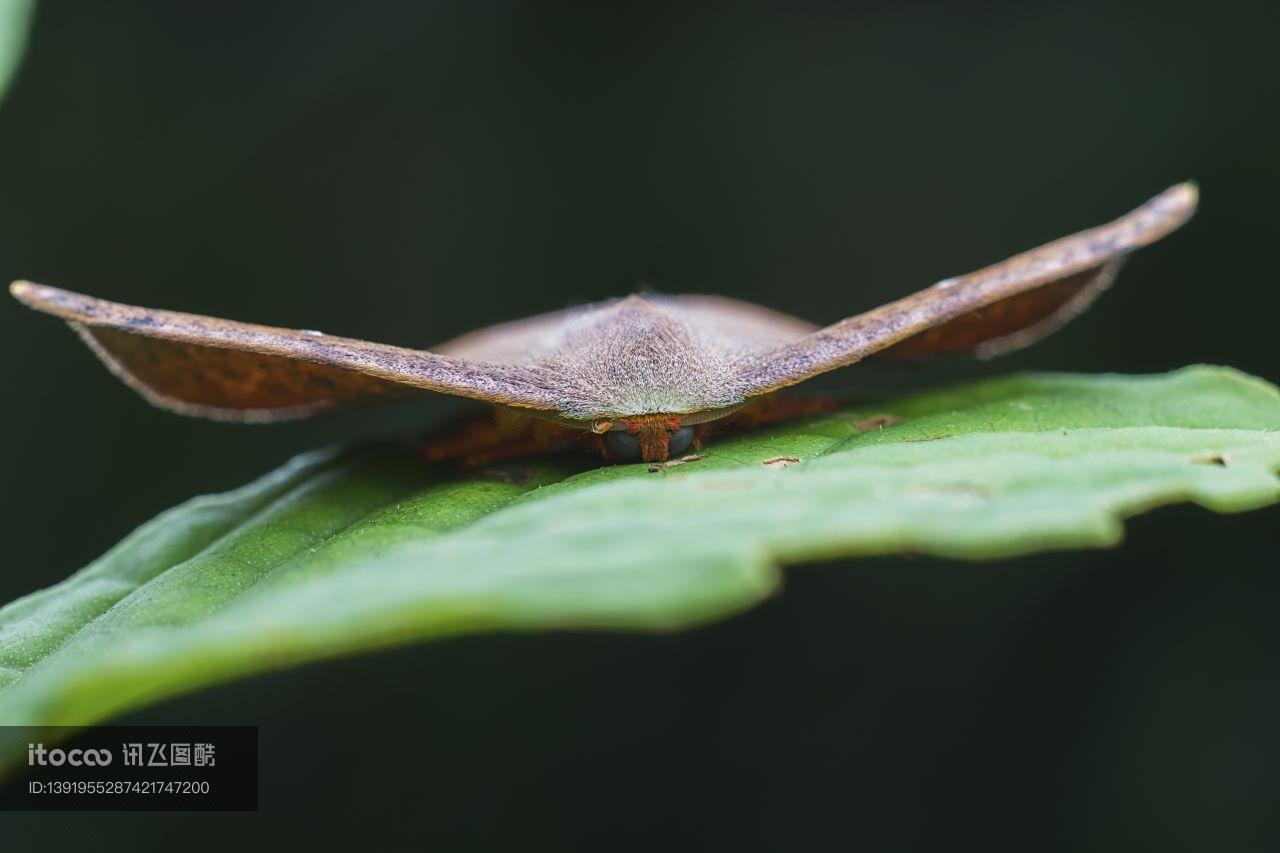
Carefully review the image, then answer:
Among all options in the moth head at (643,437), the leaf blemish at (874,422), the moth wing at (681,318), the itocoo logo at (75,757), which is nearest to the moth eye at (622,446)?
the moth head at (643,437)

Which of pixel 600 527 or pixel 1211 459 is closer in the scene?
pixel 600 527

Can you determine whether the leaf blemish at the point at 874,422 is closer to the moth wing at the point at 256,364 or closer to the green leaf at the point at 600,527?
the green leaf at the point at 600,527

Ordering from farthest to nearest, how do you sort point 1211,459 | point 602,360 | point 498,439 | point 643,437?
point 498,439
point 602,360
point 643,437
point 1211,459

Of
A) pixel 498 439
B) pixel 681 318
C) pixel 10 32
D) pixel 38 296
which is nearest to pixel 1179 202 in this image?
pixel 681 318

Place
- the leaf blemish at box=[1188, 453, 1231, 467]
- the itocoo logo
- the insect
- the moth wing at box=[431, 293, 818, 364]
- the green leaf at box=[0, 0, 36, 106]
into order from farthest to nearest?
the moth wing at box=[431, 293, 818, 364], the green leaf at box=[0, 0, 36, 106], the insect, the itocoo logo, the leaf blemish at box=[1188, 453, 1231, 467]

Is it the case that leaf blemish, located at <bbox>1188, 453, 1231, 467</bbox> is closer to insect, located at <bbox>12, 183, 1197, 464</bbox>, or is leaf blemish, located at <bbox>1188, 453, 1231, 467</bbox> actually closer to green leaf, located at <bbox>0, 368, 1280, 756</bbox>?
green leaf, located at <bbox>0, 368, 1280, 756</bbox>

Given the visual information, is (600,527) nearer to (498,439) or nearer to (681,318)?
(498,439)

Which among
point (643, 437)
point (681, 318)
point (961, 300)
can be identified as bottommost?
point (643, 437)

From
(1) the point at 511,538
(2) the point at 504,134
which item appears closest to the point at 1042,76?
(2) the point at 504,134

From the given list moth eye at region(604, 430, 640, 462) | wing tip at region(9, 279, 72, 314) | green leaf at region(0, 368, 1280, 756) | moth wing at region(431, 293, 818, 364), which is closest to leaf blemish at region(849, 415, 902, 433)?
green leaf at region(0, 368, 1280, 756)
